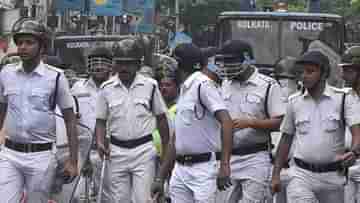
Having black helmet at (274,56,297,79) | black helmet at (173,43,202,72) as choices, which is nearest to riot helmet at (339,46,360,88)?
black helmet at (173,43,202,72)

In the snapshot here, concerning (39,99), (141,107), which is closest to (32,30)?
(39,99)

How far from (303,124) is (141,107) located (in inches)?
72.0

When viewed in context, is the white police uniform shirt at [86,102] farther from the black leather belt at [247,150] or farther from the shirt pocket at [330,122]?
the shirt pocket at [330,122]

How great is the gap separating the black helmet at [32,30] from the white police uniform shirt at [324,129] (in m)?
2.18

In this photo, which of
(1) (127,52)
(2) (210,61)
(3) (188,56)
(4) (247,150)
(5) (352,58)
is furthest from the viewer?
(1) (127,52)

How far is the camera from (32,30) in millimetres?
8039

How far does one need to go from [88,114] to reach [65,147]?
3.57 feet

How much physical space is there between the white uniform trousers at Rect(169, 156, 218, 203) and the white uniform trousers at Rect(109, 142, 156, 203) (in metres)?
→ 0.95

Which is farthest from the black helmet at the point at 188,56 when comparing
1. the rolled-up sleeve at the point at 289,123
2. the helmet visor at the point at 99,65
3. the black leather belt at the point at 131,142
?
the helmet visor at the point at 99,65

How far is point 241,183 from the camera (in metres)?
8.88

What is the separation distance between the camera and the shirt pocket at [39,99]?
809 centimetres

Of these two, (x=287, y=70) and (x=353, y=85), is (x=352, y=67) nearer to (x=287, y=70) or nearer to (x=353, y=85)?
(x=353, y=85)

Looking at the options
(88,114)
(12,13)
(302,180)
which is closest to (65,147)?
(88,114)

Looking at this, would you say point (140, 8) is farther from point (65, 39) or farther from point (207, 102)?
point (207, 102)
